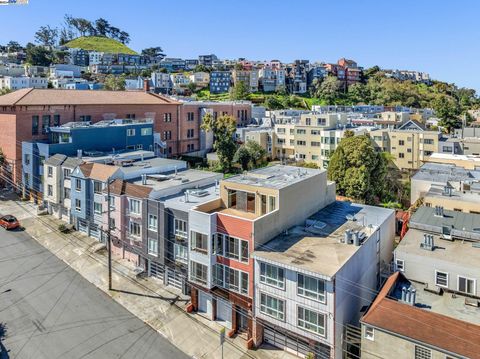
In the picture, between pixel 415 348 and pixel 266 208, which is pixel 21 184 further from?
pixel 415 348

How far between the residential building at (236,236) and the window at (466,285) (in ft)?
34.3

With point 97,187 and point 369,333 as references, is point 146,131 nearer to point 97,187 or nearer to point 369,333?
point 97,187

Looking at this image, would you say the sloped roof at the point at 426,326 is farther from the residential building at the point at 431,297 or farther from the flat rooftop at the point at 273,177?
the flat rooftop at the point at 273,177

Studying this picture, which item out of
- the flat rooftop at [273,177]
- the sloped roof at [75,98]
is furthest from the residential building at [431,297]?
the sloped roof at [75,98]

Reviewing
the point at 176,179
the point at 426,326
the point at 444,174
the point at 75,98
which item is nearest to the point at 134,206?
the point at 176,179

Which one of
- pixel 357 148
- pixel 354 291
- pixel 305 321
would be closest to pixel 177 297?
pixel 305 321

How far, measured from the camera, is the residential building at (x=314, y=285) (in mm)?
19609

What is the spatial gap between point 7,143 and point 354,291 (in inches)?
1798

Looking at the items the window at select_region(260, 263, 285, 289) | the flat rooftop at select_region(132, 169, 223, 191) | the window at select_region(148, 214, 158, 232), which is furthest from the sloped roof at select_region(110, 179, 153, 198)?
the window at select_region(260, 263, 285, 289)

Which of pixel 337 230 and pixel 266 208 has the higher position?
pixel 266 208

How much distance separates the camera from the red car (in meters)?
38.4

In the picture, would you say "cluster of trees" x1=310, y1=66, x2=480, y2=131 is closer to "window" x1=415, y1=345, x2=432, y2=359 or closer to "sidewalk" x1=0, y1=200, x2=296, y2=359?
"sidewalk" x1=0, y1=200, x2=296, y2=359

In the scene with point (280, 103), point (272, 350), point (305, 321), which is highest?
point (280, 103)

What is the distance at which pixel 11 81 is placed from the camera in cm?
10550
